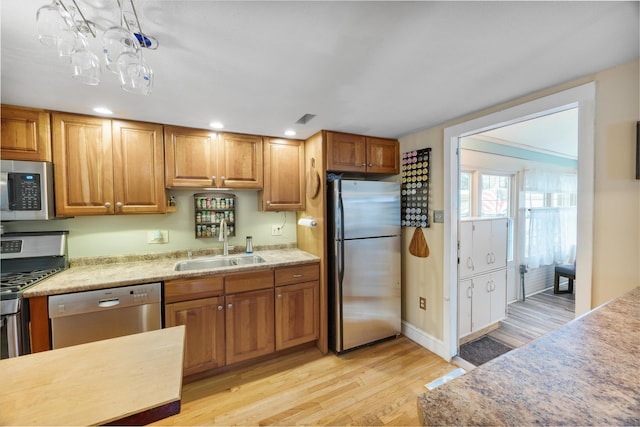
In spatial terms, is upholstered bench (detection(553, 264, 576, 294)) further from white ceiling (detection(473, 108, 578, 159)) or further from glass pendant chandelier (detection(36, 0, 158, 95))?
glass pendant chandelier (detection(36, 0, 158, 95))

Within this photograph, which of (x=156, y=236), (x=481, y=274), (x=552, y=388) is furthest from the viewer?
(x=481, y=274)

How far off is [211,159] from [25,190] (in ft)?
4.12

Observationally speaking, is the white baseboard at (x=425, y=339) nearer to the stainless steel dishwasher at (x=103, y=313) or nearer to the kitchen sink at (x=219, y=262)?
the kitchen sink at (x=219, y=262)

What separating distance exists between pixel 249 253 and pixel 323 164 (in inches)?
48.7

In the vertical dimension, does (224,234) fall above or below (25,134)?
below

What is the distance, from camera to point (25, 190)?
175 cm

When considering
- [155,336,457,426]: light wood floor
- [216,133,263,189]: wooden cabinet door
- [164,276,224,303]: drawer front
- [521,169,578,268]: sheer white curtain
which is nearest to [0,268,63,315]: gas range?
[164,276,224,303]: drawer front

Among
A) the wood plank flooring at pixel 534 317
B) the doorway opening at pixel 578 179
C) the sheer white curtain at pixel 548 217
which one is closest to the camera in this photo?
the doorway opening at pixel 578 179

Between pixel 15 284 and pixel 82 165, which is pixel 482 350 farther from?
pixel 82 165

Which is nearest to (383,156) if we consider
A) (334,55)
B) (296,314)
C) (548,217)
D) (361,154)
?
(361,154)

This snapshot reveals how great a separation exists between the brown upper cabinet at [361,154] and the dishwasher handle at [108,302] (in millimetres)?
1955

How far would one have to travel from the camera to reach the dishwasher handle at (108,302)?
1708 mm

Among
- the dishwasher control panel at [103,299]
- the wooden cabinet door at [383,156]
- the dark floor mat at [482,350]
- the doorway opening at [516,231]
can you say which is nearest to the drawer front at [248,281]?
the dishwasher control panel at [103,299]

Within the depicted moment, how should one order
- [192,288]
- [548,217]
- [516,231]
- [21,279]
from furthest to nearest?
[548,217], [516,231], [192,288], [21,279]
